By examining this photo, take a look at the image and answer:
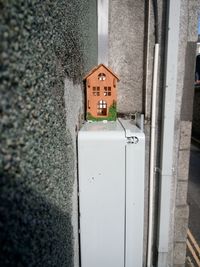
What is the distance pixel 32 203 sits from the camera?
63cm

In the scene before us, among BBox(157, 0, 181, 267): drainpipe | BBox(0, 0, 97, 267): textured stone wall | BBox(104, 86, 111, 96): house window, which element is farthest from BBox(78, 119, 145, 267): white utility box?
BBox(0, 0, 97, 267): textured stone wall

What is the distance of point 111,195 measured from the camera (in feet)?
5.49

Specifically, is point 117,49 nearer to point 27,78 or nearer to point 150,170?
point 150,170

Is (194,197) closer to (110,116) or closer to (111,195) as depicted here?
(110,116)

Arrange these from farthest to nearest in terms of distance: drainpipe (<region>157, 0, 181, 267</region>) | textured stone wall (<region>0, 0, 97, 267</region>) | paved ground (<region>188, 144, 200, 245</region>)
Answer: paved ground (<region>188, 144, 200, 245</region>), drainpipe (<region>157, 0, 181, 267</region>), textured stone wall (<region>0, 0, 97, 267</region>)

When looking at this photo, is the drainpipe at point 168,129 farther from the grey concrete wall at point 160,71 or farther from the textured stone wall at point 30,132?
the textured stone wall at point 30,132

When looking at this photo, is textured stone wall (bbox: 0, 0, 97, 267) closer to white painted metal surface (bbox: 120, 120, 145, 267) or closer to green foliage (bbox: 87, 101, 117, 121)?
white painted metal surface (bbox: 120, 120, 145, 267)

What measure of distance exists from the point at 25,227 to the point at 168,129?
1814 millimetres

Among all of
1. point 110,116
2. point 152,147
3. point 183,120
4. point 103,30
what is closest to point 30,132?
point 110,116

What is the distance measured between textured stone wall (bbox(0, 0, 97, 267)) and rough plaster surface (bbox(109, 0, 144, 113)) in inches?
58.1

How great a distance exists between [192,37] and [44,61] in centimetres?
192

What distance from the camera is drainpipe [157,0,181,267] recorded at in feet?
6.61

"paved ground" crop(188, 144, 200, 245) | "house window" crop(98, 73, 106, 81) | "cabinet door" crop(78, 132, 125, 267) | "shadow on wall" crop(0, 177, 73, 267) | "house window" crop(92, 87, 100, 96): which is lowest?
"paved ground" crop(188, 144, 200, 245)

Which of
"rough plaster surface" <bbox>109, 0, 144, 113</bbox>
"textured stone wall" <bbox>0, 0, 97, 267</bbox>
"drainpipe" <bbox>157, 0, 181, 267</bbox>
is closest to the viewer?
"textured stone wall" <bbox>0, 0, 97, 267</bbox>
